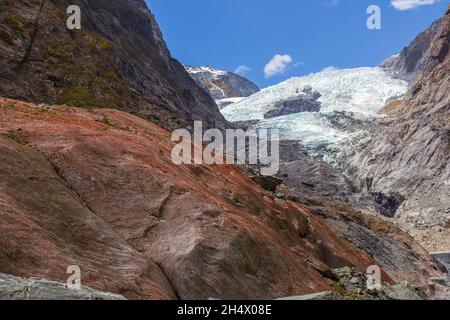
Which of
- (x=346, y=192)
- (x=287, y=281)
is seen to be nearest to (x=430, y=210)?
(x=346, y=192)

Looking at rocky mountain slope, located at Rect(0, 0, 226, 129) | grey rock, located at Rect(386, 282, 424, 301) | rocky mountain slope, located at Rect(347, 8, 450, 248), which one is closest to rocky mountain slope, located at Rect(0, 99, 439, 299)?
grey rock, located at Rect(386, 282, 424, 301)

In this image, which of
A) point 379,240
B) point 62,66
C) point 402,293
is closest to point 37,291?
point 402,293

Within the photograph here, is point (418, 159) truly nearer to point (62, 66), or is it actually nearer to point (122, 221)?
point (62, 66)

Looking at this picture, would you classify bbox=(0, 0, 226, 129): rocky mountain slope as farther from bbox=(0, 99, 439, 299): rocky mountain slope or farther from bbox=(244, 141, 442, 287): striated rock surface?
bbox=(0, 99, 439, 299): rocky mountain slope

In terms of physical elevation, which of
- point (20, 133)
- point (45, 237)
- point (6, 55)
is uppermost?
point (6, 55)

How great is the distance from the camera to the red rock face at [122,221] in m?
13.1

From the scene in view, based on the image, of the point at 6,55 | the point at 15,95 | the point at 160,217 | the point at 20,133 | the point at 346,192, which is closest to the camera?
the point at 160,217

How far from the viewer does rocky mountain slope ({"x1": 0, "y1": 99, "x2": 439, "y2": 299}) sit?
13078mm

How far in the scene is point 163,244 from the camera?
1592 centimetres

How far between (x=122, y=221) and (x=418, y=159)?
106167 millimetres

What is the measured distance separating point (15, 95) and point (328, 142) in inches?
5669

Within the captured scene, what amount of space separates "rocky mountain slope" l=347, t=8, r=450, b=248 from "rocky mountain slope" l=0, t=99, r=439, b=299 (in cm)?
7475
